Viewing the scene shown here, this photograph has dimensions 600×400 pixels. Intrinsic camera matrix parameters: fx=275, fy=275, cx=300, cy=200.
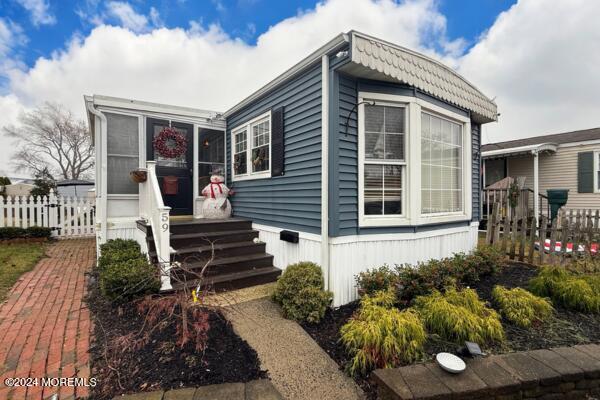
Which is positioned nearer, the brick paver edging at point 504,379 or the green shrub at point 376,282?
the brick paver edging at point 504,379

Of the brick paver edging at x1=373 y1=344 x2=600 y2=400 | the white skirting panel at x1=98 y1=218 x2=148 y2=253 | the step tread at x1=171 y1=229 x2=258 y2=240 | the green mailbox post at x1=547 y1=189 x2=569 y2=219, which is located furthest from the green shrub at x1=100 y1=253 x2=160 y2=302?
the green mailbox post at x1=547 y1=189 x2=569 y2=219

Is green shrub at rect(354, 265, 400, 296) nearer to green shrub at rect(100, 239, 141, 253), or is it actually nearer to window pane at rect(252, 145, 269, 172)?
window pane at rect(252, 145, 269, 172)

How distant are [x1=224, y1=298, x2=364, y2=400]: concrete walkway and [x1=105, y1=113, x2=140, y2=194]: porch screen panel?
3.99 meters

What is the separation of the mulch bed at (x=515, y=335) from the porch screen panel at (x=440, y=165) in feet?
5.47

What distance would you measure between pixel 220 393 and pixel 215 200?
14.5 feet

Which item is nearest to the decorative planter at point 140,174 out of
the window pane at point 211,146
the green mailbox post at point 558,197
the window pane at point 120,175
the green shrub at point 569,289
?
the window pane at point 120,175

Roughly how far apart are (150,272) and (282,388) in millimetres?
2446

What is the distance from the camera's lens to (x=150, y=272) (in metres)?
3.64

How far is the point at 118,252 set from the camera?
14.6 feet

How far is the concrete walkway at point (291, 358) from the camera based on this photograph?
2.08m

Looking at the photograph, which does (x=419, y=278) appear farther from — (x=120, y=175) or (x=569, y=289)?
(x=120, y=175)

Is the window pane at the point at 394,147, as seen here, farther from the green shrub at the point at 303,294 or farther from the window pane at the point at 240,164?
the window pane at the point at 240,164

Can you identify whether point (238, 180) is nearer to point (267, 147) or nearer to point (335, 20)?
point (267, 147)

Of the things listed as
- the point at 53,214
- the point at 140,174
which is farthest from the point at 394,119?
the point at 53,214
